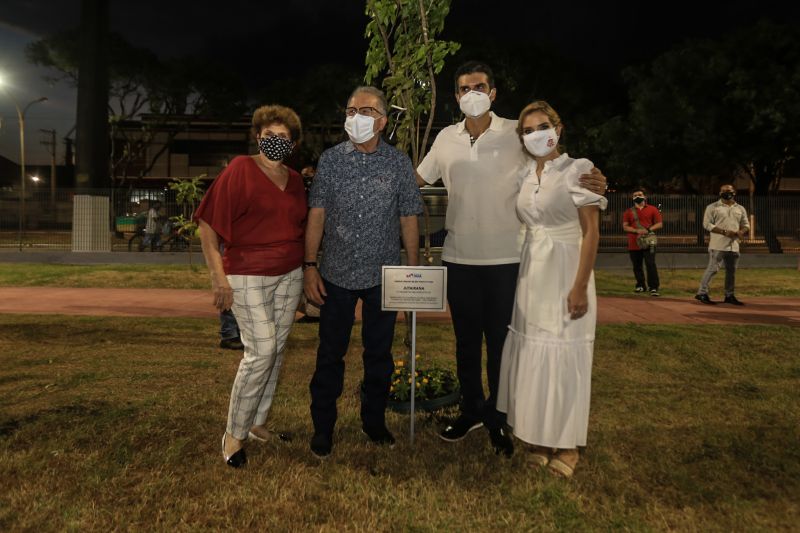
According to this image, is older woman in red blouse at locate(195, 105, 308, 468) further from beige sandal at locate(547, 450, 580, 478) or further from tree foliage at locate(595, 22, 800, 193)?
tree foliage at locate(595, 22, 800, 193)

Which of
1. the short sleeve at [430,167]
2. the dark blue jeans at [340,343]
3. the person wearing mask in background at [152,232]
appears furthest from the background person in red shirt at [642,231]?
the person wearing mask in background at [152,232]

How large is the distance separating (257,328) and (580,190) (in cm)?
186

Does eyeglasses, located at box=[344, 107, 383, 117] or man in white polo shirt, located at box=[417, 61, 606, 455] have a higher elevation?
eyeglasses, located at box=[344, 107, 383, 117]

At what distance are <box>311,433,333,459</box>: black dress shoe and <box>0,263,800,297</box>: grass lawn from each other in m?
8.79

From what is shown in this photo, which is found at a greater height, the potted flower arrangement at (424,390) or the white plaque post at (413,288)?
the white plaque post at (413,288)

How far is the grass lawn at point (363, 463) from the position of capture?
2904mm

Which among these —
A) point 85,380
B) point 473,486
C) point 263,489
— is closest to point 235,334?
point 85,380

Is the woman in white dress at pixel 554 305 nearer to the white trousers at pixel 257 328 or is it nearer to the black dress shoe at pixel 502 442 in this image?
the black dress shoe at pixel 502 442

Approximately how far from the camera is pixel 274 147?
336 cm

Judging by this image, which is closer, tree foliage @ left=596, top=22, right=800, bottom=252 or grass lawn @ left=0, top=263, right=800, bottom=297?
grass lawn @ left=0, top=263, right=800, bottom=297

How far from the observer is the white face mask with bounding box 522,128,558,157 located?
3.32 metres

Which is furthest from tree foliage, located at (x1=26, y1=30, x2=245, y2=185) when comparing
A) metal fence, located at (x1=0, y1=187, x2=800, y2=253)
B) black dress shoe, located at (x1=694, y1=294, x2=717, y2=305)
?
black dress shoe, located at (x1=694, y1=294, x2=717, y2=305)

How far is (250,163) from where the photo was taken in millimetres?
3299

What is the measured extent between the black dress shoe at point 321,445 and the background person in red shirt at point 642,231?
30.5 ft
